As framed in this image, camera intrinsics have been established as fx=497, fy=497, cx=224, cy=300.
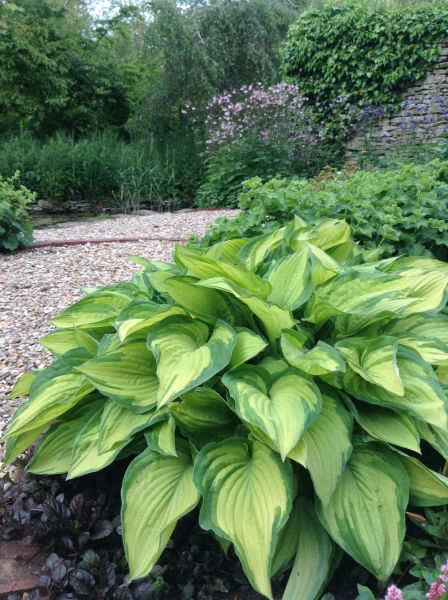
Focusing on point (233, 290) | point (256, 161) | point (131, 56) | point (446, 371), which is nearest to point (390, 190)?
point (446, 371)

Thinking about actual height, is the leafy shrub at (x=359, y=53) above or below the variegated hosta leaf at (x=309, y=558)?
above

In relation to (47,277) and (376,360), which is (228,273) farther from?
(47,277)

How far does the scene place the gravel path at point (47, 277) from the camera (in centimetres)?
234

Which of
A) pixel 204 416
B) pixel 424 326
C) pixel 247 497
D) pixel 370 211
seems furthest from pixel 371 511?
pixel 370 211

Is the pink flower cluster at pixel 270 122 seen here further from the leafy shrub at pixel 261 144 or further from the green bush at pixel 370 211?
the green bush at pixel 370 211

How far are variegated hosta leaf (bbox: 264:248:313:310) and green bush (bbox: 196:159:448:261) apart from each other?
97 cm

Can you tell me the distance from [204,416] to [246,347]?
0.20 meters

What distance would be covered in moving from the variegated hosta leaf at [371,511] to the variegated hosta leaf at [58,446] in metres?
0.66

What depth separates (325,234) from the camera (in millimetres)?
1896

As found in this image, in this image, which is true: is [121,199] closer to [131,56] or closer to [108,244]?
[108,244]

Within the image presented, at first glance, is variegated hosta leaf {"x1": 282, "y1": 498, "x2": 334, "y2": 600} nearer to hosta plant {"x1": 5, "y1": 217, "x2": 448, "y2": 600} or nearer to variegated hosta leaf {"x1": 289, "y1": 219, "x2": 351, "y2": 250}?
hosta plant {"x1": 5, "y1": 217, "x2": 448, "y2": 600}

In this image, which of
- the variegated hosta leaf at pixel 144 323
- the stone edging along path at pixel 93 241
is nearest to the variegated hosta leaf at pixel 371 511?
the variegated hosta leaf at pixel 144 323

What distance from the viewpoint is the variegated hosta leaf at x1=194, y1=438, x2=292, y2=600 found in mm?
971

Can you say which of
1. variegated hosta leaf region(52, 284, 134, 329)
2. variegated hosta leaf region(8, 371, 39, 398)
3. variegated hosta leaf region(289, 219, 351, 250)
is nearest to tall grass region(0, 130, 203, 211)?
variegated hosta leaf region(289, 219, 351, 250)
